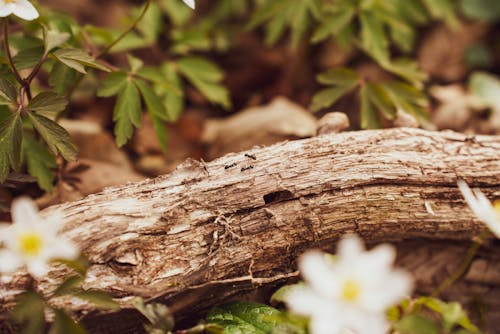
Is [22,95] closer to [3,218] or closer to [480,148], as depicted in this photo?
[3,218]

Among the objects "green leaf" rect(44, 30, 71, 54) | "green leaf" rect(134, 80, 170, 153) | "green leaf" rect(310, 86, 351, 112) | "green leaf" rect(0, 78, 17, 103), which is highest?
"green leaf" rect(310, 86, 351, 112)

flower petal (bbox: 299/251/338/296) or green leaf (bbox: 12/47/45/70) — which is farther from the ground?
green leaf (bbox: 12/47/45/70)

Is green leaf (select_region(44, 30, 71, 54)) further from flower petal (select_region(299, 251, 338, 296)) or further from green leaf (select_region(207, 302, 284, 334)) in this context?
flower petal (select_region(299, 251, 338, 296))

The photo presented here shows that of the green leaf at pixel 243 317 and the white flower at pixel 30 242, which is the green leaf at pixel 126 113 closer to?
the green leaf at pixel 243 317

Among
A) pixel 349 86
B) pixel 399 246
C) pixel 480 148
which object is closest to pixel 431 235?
pixel 399 246

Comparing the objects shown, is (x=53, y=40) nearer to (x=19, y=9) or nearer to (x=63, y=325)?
(x=19, y=9)

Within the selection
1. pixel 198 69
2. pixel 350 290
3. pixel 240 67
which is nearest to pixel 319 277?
pixel 350 290

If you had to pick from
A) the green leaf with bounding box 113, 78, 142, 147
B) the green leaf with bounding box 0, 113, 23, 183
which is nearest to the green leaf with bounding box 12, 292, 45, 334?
the green leaf with bounding box 0, 113, 23, 183
